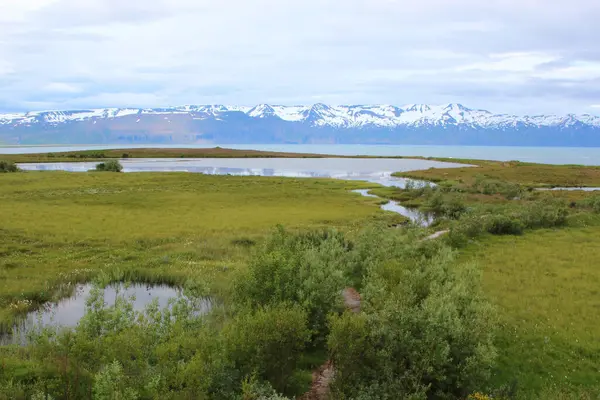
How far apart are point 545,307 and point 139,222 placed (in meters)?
37.2

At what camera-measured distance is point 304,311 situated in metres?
15.1

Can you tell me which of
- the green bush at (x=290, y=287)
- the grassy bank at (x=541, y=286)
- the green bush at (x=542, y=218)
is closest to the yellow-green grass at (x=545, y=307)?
the grassy bank at (x=541, y=286)

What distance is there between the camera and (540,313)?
21906 mm

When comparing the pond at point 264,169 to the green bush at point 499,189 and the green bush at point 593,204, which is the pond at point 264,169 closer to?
the green bush at point 499,189

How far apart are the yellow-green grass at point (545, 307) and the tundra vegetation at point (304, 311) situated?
87 mm

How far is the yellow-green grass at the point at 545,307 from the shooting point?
1672cm

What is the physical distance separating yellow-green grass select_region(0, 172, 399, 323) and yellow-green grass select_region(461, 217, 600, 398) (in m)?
14.2

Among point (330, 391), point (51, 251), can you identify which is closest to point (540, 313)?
point (330, 391)

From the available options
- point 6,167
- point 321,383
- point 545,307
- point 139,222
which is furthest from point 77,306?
point 6,167

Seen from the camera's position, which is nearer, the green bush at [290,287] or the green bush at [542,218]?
the green bush at [290,287]

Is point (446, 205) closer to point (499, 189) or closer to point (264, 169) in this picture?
point (499, 189)

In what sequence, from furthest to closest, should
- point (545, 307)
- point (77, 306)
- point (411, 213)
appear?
point (411, 213)
point (77, 306)
point (545, 307)

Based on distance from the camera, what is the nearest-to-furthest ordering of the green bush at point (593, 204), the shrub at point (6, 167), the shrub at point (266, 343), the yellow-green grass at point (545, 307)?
the shrub at point (266, 343)
the yellow-green grass at point (545, 307)
the green bush at point (593, 204)
the shrub at point (6, 167)

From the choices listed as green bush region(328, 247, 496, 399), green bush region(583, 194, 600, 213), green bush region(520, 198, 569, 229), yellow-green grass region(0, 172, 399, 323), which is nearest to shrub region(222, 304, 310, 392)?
green bush region(328, 247, 496, 399)
